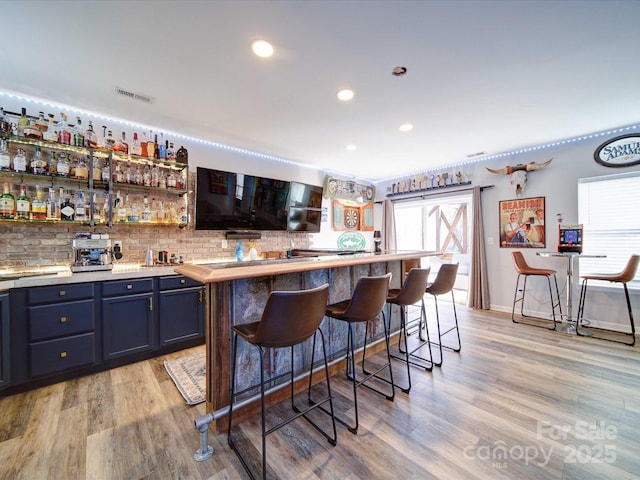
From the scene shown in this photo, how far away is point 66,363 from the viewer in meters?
2.40

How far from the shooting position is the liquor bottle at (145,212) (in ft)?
10.4

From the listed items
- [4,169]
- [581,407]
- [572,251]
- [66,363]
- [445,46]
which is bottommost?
[581,407]

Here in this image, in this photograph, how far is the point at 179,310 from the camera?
9.91 ft

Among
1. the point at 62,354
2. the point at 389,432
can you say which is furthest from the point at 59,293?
the point at 389,432

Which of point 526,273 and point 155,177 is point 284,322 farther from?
point 526,273

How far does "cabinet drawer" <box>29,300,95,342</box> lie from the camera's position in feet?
7.46

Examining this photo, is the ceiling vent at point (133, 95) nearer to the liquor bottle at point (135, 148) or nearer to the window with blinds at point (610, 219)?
the liquor bottle at point (135, 148)

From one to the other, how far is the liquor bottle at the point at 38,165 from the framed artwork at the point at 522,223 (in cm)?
624

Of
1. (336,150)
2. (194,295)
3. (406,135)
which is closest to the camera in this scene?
(194,295)

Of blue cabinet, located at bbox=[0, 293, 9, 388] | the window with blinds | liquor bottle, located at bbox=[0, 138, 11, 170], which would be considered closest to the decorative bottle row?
liquor bottle, located at bbox=[0, 138, 11, 170]

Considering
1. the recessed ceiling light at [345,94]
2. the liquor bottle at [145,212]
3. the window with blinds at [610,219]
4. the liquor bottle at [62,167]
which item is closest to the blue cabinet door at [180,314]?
the liquor bottle at [145,212]

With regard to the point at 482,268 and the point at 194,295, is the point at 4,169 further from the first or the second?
the point at 482,268

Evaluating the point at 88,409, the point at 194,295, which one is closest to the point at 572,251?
the point at 194,295

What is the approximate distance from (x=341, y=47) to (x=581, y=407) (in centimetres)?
330
